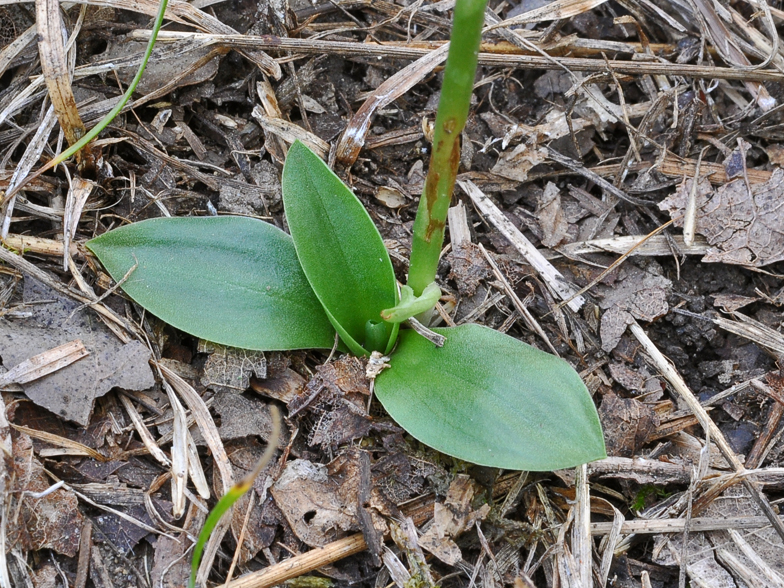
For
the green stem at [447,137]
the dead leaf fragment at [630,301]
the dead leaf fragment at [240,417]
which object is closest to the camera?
the green stem at [447,137]

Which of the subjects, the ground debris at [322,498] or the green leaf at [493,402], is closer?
the green leaf at [493,402]

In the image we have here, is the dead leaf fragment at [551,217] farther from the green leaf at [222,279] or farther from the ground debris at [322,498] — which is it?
the ground debris at [322,498]

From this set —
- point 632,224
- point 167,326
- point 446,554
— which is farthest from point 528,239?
point 167,326

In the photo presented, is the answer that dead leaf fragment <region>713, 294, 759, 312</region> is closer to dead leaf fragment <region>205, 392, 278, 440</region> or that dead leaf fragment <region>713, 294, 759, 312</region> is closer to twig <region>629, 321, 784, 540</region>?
twig <region>629, 321, 784, 540</region>

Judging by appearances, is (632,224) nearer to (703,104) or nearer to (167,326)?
(703,104)

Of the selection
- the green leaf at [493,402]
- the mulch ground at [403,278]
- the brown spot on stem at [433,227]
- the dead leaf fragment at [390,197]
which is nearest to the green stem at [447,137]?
the brown spot on stem at [433,227]

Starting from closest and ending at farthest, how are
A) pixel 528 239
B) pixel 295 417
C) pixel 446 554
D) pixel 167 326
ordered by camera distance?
1. pixel 446 554
2. pixel 295 417
3. pixel 167 326
4. pixel 528 239
